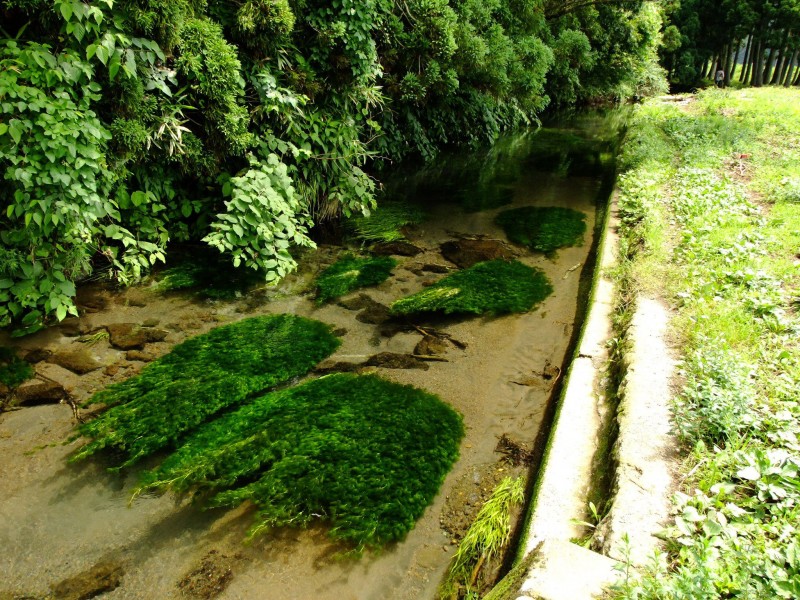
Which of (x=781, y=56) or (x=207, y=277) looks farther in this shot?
(x=781, y=56)

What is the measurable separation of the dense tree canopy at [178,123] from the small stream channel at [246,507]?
62 cm

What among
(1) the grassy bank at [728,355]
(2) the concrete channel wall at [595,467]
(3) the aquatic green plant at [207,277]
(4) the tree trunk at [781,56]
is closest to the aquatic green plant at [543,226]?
(1) the grassy bank at [728,355]

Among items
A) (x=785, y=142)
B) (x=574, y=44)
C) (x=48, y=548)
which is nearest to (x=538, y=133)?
(x=574, y=44)

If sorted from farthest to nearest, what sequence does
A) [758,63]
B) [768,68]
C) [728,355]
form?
[758,63] < [768,68] < [728,355]

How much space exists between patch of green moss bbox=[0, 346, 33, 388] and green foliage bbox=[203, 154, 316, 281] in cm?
183

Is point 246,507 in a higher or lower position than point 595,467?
lower

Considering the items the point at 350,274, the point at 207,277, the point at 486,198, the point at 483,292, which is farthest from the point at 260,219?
the point at 486,198

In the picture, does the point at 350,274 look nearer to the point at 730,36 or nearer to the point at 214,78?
the point at 214,78

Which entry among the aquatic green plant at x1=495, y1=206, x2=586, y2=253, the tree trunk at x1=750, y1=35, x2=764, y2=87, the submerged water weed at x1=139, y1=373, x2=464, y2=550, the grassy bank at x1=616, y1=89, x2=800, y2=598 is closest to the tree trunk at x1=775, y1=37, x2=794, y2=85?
the tree trunk at x1=750, y1=35, x2=764, y2=87

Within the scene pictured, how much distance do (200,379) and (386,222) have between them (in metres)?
4.26

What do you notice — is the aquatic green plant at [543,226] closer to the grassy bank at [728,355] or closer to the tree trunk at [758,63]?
the grassy bank at [728,355]

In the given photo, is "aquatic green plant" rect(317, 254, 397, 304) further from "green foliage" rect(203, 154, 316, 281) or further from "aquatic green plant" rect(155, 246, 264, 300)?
"aquatic green plant" rect(155, 246, 264, 300)

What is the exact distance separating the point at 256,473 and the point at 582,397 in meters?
2.20

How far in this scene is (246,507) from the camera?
294cm
